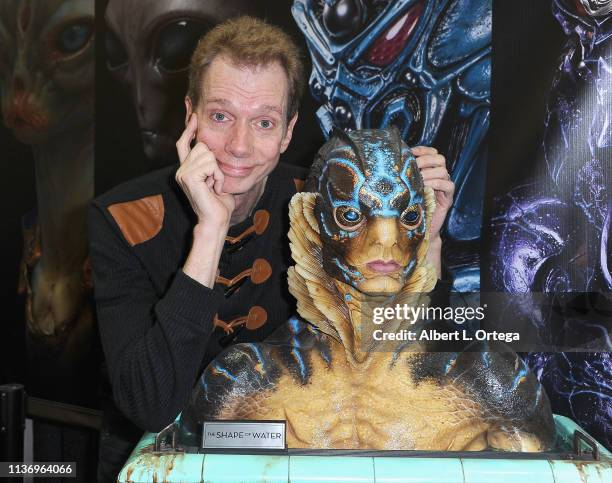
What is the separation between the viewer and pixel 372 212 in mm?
1037

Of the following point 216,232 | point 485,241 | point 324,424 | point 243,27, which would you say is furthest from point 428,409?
point 485,241

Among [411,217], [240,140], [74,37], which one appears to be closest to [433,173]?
[411,217]

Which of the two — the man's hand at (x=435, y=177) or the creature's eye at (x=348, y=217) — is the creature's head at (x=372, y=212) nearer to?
the creature's eye at (x=348, y=217)

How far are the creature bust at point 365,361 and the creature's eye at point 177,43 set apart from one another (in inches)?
41.0

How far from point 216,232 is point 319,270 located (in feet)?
0.57

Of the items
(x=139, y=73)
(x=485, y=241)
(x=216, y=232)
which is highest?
(x=139, y=73)

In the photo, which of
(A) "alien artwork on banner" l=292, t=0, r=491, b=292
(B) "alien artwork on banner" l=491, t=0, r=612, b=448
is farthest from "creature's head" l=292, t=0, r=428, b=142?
(B) "alien artwork on banner" l=491, t=0, r=612, b=448

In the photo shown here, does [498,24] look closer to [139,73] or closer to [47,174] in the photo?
[139,73]

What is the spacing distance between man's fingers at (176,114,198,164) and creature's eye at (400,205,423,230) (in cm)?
37

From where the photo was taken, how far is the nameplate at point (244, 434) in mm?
1028

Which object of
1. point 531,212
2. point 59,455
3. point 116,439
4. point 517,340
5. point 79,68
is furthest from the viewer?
point 59,455

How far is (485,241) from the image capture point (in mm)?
1823

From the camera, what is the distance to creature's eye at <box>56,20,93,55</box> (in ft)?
7.07

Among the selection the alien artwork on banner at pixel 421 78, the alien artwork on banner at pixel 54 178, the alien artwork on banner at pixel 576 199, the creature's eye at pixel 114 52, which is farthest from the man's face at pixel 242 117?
the alien artwork on banner at pixel 54 178
